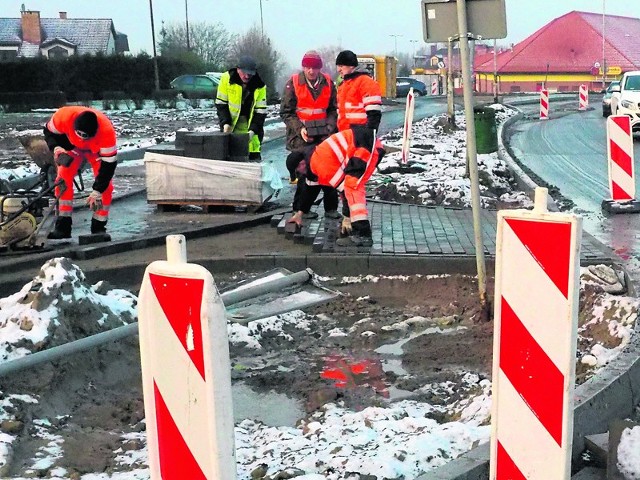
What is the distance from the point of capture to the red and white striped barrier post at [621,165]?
11414 mm

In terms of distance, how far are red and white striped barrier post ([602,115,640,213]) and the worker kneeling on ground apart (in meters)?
3.91

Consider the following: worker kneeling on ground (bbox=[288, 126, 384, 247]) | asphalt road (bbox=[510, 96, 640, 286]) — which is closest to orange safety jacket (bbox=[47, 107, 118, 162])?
worker kneeling on ground (bbox=[288, 126, 384, 247])

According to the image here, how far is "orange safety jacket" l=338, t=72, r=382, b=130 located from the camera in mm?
8849

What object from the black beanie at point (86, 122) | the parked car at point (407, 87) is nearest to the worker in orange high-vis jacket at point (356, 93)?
the black beanie at point (86, 122)

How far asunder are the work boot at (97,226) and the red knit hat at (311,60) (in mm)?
2693

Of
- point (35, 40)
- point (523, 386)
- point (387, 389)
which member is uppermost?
point (35, 40)

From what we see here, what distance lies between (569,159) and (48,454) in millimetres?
15836

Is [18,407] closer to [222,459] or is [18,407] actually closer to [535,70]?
[222,459]

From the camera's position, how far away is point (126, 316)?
6.48 m

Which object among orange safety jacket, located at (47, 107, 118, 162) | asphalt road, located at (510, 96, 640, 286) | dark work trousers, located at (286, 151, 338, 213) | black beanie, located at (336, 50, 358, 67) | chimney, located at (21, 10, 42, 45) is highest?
chimney, located at (21, 10, 42, 45)

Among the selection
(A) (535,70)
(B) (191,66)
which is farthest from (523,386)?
(A) (535,70)

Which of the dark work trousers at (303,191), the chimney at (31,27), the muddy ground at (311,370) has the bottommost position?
the muddy ground at (311,370)

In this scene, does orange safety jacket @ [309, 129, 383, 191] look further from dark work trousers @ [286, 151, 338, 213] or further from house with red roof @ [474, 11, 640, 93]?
house with red roof @ [474, 11, 640, 93]

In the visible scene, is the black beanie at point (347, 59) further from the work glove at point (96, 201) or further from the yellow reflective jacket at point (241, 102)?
the yellow reflective jacket at point (241, 102)
